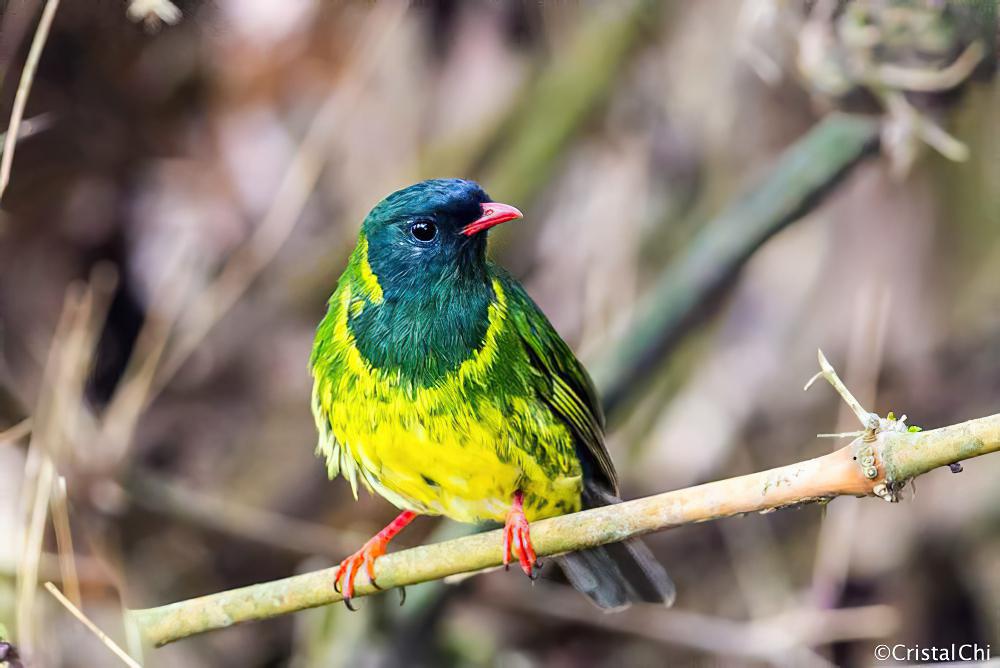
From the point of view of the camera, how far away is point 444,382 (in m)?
1.71

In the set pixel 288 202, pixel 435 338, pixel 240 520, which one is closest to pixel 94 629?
pixel 240 520

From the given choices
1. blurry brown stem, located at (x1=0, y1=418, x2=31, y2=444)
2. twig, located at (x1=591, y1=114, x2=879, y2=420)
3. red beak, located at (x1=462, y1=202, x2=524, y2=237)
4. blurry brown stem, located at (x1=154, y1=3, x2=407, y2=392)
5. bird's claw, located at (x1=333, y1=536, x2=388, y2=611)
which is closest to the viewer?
red beak, located at (x1=462, y1=202, x2=524, y2=237)

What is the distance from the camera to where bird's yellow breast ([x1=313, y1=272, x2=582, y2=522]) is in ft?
5.57

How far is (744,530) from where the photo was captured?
9.61 ft

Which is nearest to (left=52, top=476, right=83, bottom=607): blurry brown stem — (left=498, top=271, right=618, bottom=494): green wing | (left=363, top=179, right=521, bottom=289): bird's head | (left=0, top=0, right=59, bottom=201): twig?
(left=0, top=0, right=59, bottom=201): twig

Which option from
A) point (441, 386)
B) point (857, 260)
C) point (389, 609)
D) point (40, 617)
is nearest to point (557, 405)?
point (441, 386)

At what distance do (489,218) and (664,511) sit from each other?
0.53 m

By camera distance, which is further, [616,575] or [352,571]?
[616,575]

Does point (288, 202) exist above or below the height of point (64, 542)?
above

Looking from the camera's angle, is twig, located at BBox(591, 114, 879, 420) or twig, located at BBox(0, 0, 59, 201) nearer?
twig, located at BBox(0, 0, 59, 201)

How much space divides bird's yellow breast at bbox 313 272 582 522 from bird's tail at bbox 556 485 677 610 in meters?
0.16

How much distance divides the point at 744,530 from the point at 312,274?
1348 mm

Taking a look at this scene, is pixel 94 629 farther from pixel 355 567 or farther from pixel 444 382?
pixel 444 382

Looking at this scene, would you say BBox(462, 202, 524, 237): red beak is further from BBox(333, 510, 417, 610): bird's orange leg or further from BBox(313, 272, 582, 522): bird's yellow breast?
BBox(333, 510, 417, 610): bird's orange leg
